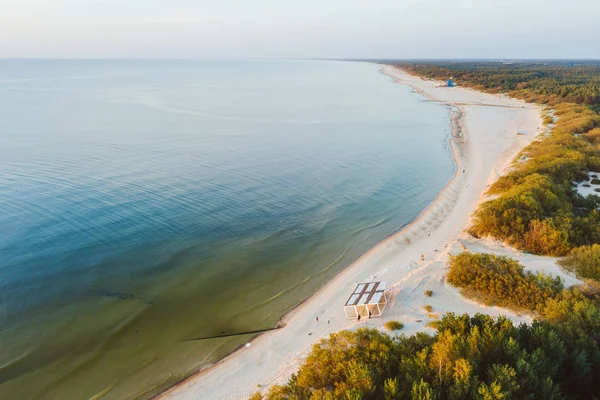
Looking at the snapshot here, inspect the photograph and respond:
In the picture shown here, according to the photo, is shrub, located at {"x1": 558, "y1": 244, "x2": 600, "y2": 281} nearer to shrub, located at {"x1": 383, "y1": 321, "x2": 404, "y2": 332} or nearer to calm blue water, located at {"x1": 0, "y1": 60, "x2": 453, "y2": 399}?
shrub, located at {"x1": 383, "y1": 321, "x2": 404, "y2": 332}

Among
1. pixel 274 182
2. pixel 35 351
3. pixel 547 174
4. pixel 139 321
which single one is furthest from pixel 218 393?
pixel 547 174

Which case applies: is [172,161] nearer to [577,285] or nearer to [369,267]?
[369,267]

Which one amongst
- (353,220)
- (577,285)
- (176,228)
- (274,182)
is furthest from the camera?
(274,182)

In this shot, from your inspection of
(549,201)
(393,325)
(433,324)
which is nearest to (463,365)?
(433,324)

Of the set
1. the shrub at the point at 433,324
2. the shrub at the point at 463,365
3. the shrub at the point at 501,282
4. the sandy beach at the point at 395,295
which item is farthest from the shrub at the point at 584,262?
the shrub at the point at 433,324

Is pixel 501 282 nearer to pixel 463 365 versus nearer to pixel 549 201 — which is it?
pixel 463 365

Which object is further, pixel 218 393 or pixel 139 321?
pixel 139 321

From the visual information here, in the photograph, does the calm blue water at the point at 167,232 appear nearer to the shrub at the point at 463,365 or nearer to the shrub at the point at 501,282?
the shrub at the point at 463,365
